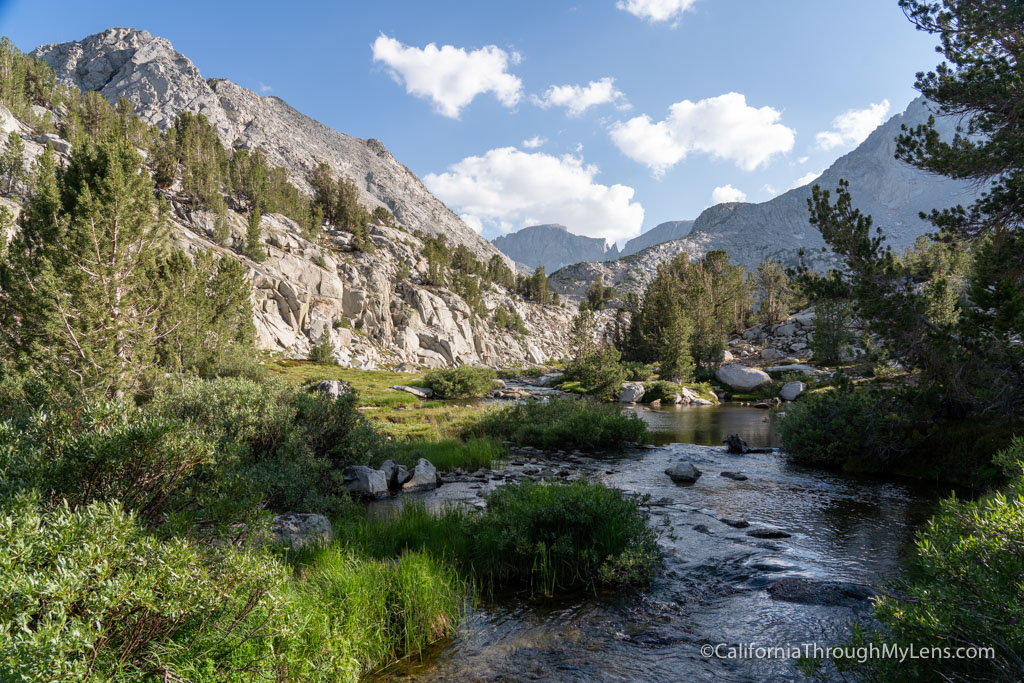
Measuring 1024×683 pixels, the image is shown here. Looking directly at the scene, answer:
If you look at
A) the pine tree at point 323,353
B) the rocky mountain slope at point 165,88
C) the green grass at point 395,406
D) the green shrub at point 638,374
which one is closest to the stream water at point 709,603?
the green grass at point 395,406

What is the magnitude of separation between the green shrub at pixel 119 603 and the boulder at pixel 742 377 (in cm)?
4998

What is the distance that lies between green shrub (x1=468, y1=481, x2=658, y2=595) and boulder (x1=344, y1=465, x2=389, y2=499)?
5.33 m

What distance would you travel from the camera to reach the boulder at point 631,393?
44156 millimetres

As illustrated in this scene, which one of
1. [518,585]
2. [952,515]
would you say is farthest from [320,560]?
[952,515]

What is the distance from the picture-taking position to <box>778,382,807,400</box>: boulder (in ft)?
130

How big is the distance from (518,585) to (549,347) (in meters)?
122

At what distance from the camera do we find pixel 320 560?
22.7 feet

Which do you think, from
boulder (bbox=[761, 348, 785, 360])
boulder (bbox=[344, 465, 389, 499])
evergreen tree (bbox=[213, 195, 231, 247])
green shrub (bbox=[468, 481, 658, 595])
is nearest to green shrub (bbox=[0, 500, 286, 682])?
green shrub (bbox=[468, 481, 658, 595])

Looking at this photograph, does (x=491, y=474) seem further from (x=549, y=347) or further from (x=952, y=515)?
(x=549, y=347)

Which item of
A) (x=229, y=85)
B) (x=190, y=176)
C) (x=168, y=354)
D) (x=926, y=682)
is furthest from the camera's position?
(x=229, y=85)

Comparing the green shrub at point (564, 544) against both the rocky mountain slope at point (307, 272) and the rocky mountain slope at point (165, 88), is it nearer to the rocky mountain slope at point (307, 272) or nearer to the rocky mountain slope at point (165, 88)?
the rocky mountain slope at point (307, 272)

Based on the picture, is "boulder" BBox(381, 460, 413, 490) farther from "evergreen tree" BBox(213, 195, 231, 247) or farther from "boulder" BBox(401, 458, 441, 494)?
"evergreen tree" BBox(213, 195, 231, 247)

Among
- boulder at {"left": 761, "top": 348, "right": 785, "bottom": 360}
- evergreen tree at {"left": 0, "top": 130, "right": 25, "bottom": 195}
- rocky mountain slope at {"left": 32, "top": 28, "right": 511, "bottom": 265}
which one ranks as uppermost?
rocky mountain slope at {"left": 32, "top": 28, "right": 511, "bottom": 265}

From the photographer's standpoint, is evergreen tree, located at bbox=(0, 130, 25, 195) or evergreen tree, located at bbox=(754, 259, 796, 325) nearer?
evergreen tree, located at bbox=(0, 130, 25, 195)
